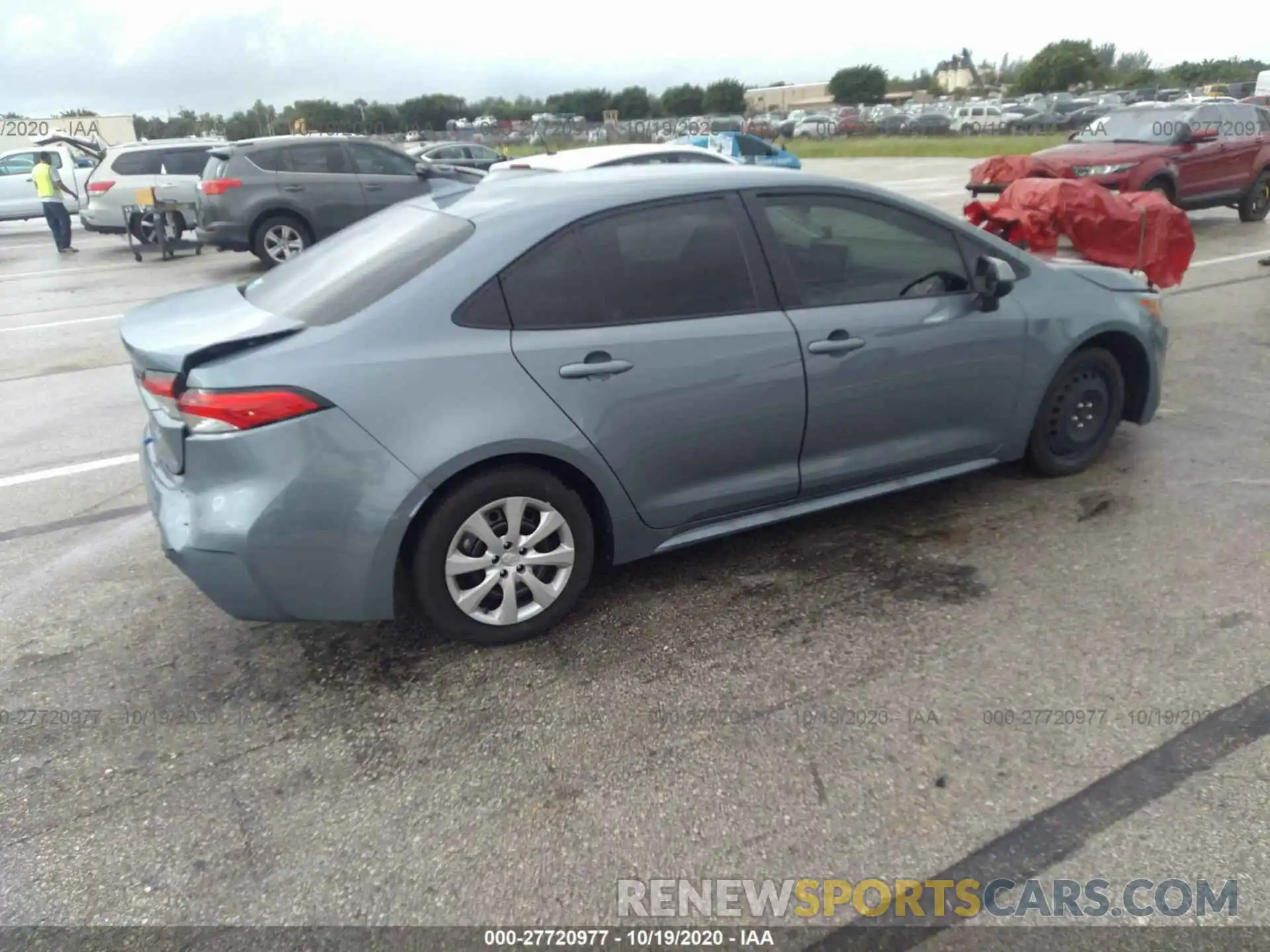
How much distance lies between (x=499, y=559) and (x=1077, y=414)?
9.91ft

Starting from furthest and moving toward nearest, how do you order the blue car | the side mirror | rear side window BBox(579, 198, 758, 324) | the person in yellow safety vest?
the blue car, the person in yellow safety vest, the side mirror, rear side window BBox(579, 198, 758, 324)

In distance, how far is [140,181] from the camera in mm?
16562

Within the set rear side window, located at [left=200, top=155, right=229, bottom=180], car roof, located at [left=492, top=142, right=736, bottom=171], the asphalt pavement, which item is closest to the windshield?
car roof, located at [left=492, top=142, right=736, bottom=171]

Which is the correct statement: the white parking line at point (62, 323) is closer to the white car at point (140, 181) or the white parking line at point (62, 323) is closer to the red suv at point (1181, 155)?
the white car at point (140, 181)

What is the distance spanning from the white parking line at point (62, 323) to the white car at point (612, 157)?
4621 mm

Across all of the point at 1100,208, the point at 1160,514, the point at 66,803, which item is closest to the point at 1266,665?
the point at 1160,514

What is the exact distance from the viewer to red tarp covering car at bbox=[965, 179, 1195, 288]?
8031mm

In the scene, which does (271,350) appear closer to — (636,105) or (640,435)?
(640,435)

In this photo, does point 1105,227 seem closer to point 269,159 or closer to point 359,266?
point 359,266

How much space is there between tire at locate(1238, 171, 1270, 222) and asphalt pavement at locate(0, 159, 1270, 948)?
12.1 metres

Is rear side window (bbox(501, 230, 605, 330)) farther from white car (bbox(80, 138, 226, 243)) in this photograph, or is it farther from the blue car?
the blue car

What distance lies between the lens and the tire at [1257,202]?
1460cm

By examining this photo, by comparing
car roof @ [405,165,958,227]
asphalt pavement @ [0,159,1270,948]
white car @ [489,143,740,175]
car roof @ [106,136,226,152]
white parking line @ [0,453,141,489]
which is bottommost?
asphalt pavement @ [0,159,1270,948]

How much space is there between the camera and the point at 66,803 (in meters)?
2.94
